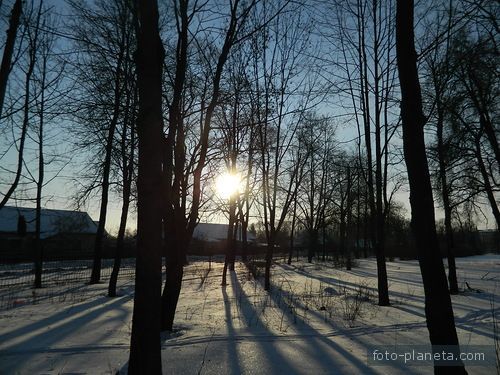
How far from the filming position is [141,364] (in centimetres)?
366

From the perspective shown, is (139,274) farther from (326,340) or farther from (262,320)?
(262,320)

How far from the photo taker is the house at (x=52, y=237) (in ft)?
123

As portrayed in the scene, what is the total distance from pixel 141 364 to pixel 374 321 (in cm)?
575

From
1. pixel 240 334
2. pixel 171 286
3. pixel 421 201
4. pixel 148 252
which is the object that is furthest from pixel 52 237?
pixel 421 201

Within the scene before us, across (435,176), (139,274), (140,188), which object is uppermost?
(435,176)

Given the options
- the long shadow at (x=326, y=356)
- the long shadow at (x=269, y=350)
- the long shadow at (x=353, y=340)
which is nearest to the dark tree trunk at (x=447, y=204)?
the long shadow at (x=353, y=340)

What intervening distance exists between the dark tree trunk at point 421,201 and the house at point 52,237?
123ft

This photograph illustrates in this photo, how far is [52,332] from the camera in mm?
7090

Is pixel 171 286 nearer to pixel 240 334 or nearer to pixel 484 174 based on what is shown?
pixel 240 334

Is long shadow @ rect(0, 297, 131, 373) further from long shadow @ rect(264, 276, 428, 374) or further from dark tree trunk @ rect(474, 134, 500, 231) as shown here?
dark tree trunk @ rect(474, 134, 500, 231)

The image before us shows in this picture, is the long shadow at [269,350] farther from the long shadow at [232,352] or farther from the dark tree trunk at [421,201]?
the dark tree trunk at [421,201]

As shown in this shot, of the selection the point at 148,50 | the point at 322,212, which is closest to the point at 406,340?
the point at 148,50

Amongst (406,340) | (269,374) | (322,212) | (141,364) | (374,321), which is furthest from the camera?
(322,212)

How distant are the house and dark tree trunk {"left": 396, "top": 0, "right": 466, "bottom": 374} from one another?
37565mm
